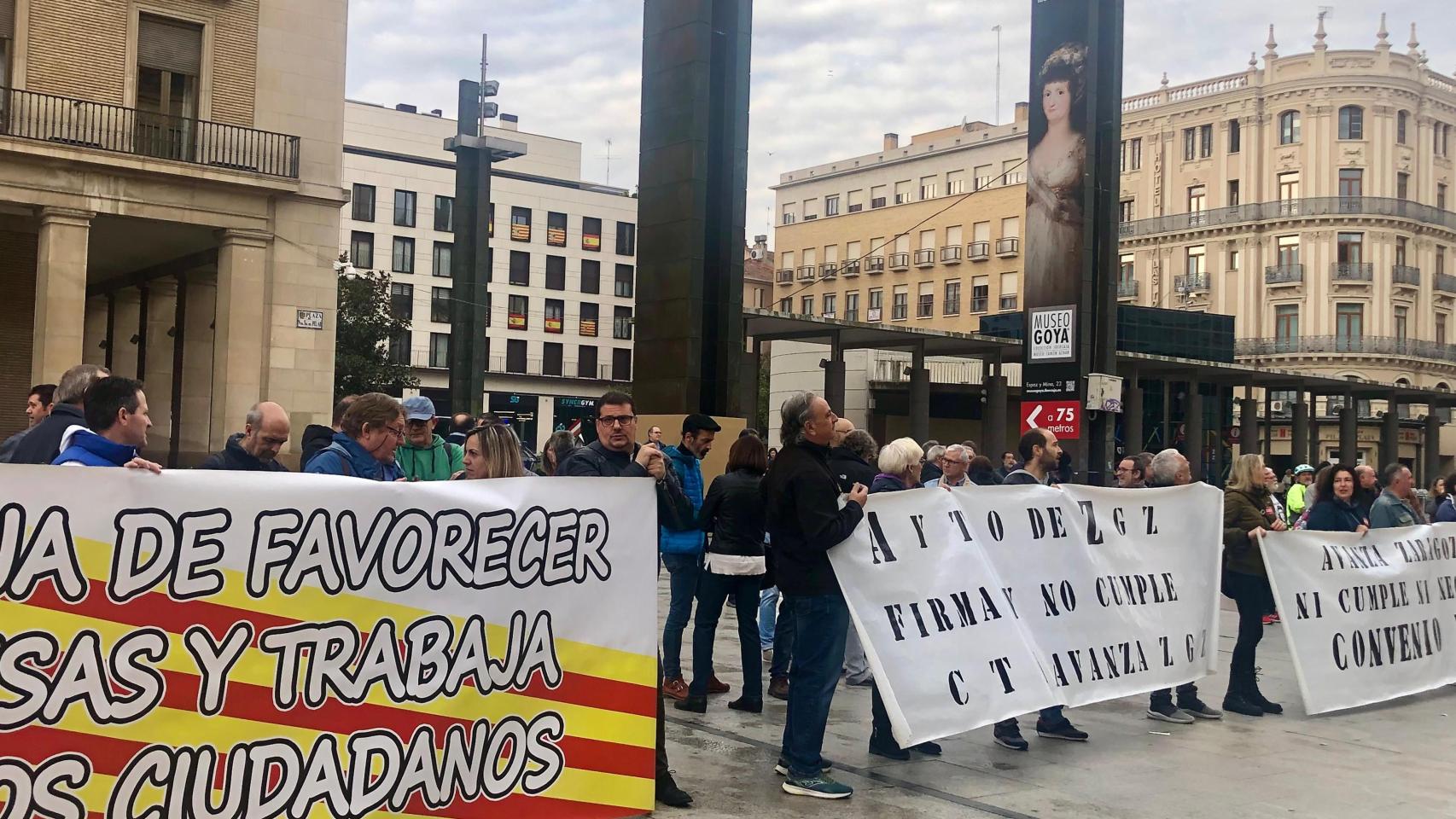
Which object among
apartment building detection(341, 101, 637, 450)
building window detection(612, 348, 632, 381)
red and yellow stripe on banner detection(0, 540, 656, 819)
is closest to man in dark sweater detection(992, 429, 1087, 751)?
red and yellow stripe on banner detection(0, 540, 656, 819)

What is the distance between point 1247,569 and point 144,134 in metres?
21.3

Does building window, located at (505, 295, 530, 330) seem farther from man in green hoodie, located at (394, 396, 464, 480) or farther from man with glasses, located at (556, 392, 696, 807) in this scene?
man with glasses, located at (556, 392, 696, 807)

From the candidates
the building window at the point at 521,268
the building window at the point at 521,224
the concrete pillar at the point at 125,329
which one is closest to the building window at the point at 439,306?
the building window at the point at 521,268

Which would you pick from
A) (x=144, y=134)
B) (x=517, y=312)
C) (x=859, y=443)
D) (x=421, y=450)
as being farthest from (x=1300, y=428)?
(x=421, y=450)

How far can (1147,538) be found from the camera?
840 cm

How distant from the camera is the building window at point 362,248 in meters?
67.4

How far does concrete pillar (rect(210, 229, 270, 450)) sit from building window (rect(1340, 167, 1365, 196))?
59480 mm

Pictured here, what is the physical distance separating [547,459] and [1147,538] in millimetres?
4099

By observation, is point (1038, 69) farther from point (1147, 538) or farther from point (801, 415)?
point (801, 415)

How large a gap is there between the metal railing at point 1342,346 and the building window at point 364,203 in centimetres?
4389

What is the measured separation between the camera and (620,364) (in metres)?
75.9

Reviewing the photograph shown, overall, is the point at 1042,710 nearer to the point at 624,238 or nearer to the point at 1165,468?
the point at 1165,468

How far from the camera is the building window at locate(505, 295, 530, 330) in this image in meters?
71.2

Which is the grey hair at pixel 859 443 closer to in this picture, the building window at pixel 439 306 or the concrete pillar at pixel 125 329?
the concrete pillar at pixel 125 329
